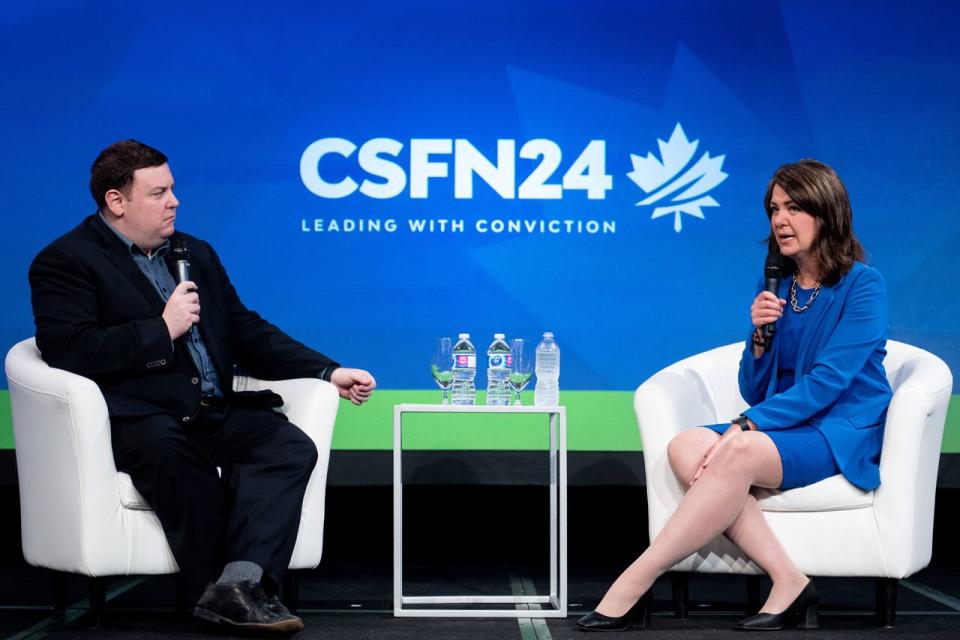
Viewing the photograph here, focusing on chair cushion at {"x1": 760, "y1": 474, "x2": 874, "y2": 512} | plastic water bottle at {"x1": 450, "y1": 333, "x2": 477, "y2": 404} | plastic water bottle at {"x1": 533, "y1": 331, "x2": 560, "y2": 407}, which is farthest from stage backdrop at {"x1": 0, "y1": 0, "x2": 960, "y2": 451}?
chair cushion at {"x1": 760, "y1": 474, "x2": 874, "y2": 512}

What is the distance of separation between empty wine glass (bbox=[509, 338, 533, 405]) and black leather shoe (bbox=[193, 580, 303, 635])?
1.00 metres

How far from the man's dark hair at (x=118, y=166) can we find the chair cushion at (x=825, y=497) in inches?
73.4

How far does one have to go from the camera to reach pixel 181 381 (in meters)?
3.23

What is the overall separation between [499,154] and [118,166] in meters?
1.70

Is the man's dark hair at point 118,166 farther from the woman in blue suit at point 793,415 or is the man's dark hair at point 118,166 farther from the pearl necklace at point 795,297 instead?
the pearl necklace at point 795,297

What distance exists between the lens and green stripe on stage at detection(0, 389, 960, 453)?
179 inches

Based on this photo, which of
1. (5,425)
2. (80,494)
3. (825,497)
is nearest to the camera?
(80,494)

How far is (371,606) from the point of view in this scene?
3.58m

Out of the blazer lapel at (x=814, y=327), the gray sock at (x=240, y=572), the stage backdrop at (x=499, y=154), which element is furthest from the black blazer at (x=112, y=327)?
the blazer lapel at (x=814, y=327)

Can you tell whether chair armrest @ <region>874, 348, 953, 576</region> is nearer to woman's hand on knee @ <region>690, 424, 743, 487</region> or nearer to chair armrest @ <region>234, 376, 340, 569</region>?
woman's hand on knee @ <region>690, 424, 743, 487</region>

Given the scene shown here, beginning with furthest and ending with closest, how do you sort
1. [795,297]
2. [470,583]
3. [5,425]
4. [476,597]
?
[5,425] → [470,583] → [476,597] → [795,297]

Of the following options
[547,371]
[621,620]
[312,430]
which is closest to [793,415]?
[621,620]

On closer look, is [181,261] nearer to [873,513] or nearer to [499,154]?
[499,154]

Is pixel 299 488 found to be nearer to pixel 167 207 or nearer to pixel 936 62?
pixel 167 207
